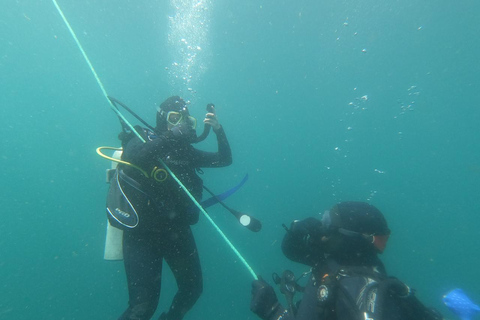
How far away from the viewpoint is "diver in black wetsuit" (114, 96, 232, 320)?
3275 mm

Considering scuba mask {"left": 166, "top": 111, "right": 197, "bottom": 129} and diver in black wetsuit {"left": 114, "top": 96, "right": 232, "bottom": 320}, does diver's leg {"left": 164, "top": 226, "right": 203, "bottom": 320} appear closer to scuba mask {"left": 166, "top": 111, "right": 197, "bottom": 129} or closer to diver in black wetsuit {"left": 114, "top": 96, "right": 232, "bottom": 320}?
diver in black wetsuit {"left": 114, "top": 96, "right": 232, "bottom": 320}

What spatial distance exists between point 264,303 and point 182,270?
214 cm

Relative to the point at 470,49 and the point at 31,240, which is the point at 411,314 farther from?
the point at 31,240

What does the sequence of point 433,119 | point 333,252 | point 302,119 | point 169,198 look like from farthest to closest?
1. point 302,119
2. point 433,119
3. point 169,198
4. point 333,252

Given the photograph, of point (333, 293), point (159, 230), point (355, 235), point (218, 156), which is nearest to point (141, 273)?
point (159, 230)

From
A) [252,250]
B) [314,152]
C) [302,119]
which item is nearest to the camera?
[252,250]

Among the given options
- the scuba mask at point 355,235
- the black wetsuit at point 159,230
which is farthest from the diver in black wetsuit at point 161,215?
the scuba mask at point 355,235

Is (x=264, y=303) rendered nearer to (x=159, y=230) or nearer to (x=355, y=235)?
(x=355, y=235)

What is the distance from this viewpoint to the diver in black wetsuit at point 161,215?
3.28m

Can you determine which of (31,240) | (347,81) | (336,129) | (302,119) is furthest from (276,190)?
(31,240)

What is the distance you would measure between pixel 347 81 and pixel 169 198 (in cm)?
4492

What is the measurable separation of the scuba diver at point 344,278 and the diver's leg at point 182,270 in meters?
1.78

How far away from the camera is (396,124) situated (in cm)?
6172

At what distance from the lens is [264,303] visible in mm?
2021
